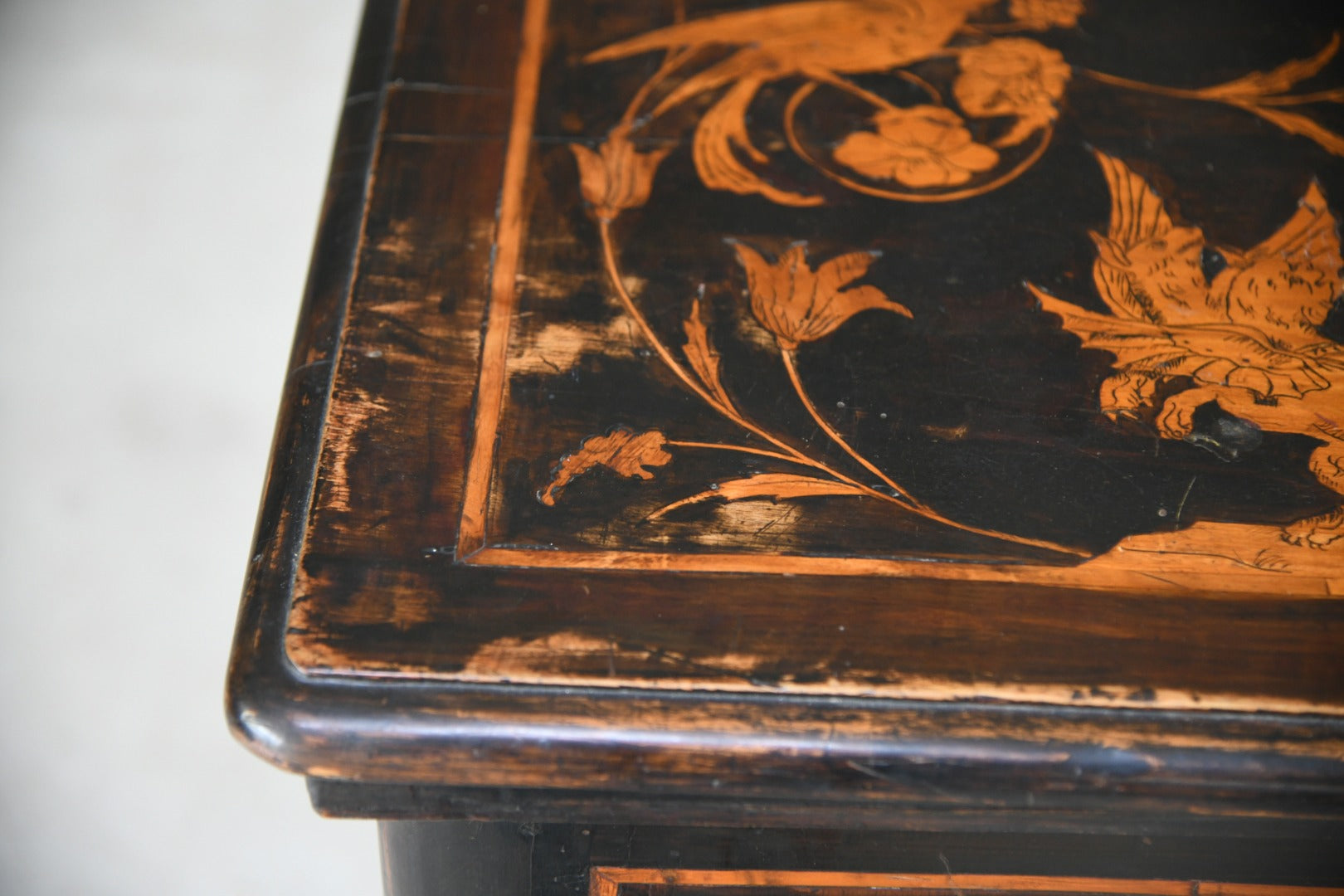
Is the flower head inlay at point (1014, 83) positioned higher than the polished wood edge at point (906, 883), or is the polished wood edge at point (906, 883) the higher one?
the flower head inlay at point (1014, 83)

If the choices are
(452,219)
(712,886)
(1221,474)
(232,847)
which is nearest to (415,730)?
(712,886)

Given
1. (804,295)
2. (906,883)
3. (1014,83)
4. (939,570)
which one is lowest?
(906,883)

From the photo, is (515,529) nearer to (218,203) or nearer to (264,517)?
(264,517)

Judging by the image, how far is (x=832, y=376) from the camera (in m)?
0.57

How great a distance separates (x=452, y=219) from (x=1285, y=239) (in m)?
0.51

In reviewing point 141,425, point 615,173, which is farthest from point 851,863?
point 141,425

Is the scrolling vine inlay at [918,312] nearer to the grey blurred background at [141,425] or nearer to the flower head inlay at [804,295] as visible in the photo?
the flower head inlay at [804,295]

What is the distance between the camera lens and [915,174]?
26.2 inches

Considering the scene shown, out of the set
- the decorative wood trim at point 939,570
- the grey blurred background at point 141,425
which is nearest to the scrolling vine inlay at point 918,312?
the decorative wood trim at point 939,570

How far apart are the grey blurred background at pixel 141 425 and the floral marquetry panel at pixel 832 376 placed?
66 centimetres

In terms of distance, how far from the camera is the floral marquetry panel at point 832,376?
0.47 m

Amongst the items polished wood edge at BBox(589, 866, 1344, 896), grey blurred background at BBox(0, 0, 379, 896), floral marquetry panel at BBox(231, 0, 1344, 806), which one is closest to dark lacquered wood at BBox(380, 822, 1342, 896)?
polished wood edge at BBox(589, 866, 1344, 896)

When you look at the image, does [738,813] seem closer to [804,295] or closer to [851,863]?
[851,863]

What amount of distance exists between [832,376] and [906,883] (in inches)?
11.0
